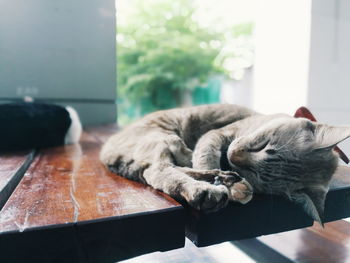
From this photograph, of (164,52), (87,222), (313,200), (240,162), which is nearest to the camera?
(87,222)

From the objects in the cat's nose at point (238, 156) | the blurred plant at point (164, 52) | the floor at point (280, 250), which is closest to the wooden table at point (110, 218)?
the cat's nose at point (238, 156)

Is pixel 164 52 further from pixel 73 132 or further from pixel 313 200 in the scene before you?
pixel 313 200

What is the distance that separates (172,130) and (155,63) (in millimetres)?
4322

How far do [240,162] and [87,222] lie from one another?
0.52m

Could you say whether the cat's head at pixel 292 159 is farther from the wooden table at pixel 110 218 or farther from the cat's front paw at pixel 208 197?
the cat's front paw at pixel 208 197

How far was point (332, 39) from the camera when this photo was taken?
1894 mm

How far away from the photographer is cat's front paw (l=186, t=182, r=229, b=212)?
71 centimetres

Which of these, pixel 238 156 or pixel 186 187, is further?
pixel 238 156

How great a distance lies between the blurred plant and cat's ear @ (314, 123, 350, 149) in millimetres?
4503

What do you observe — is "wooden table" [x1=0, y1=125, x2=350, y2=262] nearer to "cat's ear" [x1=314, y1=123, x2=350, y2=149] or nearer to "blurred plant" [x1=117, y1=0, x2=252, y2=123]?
"cat's ear" [x1=314, y1=123, x2=350, y2=149]

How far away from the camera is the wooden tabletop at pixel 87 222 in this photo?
57cm

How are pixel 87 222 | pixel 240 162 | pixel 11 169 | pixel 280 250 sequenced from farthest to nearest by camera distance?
pixel 280 250
pixel 11 169
pixel 240 162
pixel 87 222

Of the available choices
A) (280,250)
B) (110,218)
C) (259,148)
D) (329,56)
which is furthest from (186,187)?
(329,56)

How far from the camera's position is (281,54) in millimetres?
2139
